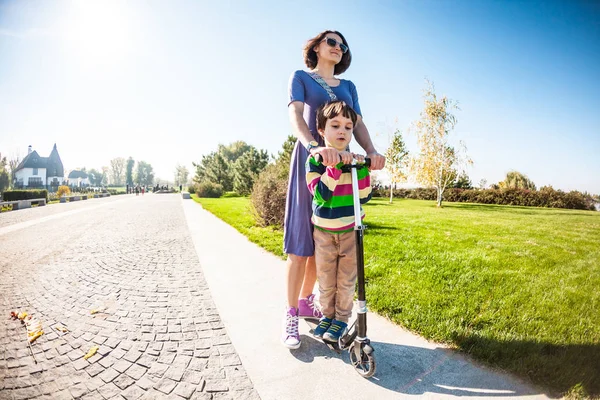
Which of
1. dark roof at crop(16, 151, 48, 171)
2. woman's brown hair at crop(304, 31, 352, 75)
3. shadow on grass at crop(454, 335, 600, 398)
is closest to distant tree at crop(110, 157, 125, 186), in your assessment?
dark roof at crop(16, 151, 48, 171)

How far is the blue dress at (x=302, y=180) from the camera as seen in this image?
226 centimetres

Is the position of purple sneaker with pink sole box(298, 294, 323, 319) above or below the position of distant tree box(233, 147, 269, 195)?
below

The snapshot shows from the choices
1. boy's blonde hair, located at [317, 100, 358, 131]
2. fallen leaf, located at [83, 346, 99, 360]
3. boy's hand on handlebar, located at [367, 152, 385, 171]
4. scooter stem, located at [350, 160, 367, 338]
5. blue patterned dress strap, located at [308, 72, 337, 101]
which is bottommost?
fallen leaf, located at [83, 346, 99, 360]

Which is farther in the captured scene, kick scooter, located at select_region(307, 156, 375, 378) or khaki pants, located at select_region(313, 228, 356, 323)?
khaki pants, located at select_region(313, 228, 356, 323)

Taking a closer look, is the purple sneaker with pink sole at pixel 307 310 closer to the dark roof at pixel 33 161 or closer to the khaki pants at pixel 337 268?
the khaki pants at pixel 337 268

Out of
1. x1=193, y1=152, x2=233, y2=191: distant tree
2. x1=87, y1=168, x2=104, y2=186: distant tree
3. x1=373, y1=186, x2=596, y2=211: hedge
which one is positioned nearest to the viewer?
x1=373, y1=186, x2=596, y2=211: hedge

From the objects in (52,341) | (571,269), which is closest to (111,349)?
(52,341)

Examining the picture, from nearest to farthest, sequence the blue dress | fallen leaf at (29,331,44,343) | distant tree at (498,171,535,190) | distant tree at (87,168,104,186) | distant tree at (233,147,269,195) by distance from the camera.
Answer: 1. fallen leaf at (29,331,44,343)
2. the blue dress
3. distant tree at (233,147,269,195)
4. distant tree at (498,171,535,190)
5. distant tree at (87,168,104,186)

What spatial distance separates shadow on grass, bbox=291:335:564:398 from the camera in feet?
5.44

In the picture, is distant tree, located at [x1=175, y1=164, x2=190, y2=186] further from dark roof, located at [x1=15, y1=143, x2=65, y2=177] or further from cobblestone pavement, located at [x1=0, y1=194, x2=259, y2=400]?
cobblestone pavement, located at [x1=0, y1=194, x2=259, y2=400]

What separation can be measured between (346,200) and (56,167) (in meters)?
93.5

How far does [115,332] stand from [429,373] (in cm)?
252

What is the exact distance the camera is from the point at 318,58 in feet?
8.27

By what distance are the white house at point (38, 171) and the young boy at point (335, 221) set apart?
7847 centimetres
